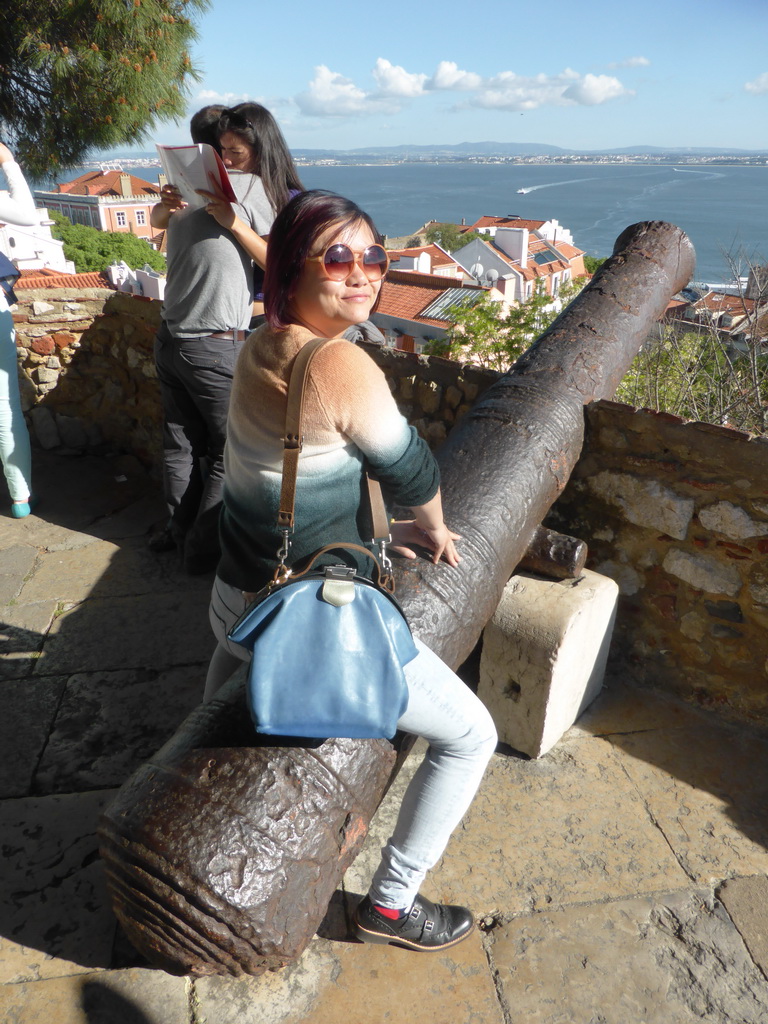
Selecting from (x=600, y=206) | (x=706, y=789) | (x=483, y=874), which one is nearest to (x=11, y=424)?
(x=483, y=874)

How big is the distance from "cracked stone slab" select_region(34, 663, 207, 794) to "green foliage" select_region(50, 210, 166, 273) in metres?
45.8

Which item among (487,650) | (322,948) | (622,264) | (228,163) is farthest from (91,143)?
(322,948)

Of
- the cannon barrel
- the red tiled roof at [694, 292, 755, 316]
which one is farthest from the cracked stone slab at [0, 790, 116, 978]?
the red tiled roof at [694, 292, 755, 316]

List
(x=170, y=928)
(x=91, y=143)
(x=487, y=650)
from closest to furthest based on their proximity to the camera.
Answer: (x=170, y=928), (x=487, y=650), (x=91, y=143)

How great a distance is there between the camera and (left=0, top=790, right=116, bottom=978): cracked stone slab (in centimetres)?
203

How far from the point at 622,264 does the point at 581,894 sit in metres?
2.30

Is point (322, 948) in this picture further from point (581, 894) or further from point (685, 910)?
point (685, 910)

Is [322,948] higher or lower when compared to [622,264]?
lower

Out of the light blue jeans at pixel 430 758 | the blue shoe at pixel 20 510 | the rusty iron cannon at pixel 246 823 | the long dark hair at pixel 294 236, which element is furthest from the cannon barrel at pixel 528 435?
the blue shoe at pixel 20 510

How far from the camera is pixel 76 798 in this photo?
2553mm

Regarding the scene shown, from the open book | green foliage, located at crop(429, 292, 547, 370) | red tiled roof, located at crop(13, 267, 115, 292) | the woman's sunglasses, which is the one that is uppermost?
the open book

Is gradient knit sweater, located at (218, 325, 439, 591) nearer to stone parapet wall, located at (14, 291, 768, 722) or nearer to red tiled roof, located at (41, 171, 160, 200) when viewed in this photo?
stone parapet wall, located at (14, 291, 768, 722)

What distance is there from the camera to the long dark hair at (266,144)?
302 cm

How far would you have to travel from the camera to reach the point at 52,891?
2215 millimetres
